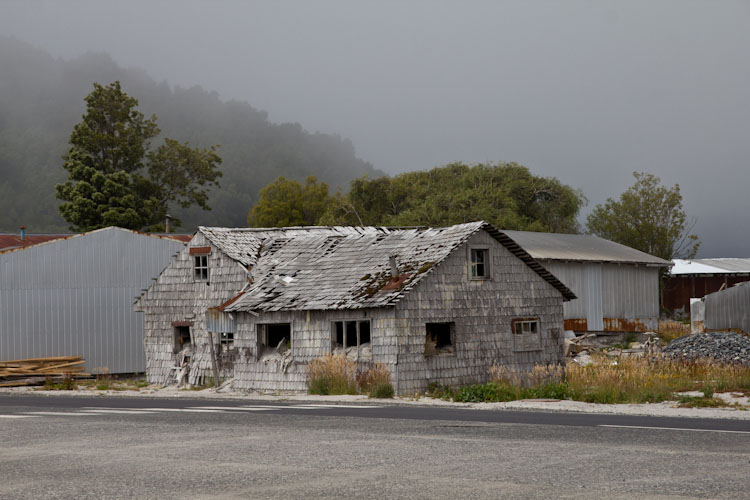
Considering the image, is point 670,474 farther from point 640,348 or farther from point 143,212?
point 143,212

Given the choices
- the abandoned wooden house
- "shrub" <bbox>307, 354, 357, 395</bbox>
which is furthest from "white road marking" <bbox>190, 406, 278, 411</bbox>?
the abandoned wooden house

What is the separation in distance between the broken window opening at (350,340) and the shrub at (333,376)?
46cm

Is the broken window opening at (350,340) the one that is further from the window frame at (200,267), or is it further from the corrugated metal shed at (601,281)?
the corrugated metal shed at (601,281)

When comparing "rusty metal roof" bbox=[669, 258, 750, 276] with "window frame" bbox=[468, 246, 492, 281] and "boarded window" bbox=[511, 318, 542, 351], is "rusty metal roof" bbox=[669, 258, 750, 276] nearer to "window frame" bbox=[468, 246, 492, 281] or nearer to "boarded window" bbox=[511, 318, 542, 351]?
"boarded window" bbox=[511, 318, 542, 351]

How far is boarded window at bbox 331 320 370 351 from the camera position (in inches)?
1267

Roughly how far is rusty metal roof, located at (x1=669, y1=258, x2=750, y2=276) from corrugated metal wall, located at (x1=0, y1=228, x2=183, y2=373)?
148ft

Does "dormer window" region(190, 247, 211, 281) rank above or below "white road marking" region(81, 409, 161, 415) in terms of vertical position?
above

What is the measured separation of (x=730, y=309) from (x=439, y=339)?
1697 cm

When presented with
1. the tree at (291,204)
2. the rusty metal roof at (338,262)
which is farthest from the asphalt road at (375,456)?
the tree at (291,204)

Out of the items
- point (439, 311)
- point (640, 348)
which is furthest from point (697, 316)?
point (439, 311)

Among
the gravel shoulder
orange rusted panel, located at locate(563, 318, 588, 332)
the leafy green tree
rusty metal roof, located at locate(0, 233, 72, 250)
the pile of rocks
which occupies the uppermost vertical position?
the leafy green tree

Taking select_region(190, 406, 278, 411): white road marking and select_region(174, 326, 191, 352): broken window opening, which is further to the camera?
select_region(174, 326, 191, 352): broken window opening

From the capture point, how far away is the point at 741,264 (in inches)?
3290

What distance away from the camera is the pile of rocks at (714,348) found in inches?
1398
